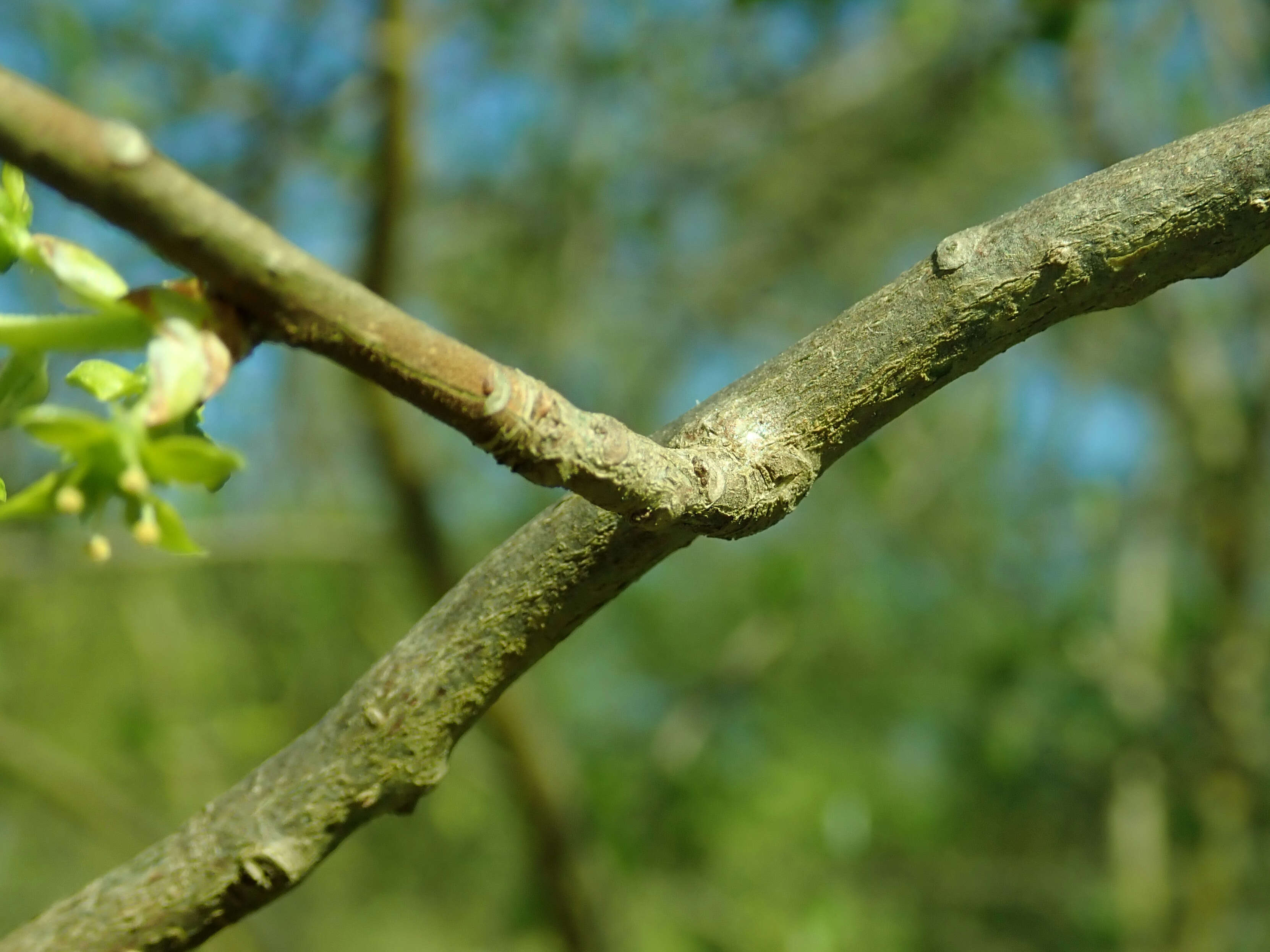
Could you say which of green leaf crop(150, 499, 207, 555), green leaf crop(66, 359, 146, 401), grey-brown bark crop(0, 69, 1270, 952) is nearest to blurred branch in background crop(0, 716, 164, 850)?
grey-brown bark crop(0, 69, 1270, 952)

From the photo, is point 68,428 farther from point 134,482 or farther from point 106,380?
point 106,380

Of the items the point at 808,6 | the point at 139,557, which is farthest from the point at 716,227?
the point at 139,557

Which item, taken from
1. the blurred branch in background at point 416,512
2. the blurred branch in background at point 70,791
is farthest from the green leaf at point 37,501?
the blurred branch in background at point 70,791

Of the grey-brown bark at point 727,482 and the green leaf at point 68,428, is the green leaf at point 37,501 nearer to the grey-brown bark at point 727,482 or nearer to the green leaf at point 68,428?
the green leaf at point 68,428

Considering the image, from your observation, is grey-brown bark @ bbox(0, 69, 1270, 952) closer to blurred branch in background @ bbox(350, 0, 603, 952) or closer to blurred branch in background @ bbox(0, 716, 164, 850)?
blurred branch in background @ bbox(350, 0, 603, 952)

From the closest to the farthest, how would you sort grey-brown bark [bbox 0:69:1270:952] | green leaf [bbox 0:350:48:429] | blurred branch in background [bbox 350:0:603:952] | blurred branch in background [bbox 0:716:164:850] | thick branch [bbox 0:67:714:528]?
thick branch [bbox 0:67:714:528], green leaf [bbox 0:350:48:429], grey-brown bark [bbox 0:69:1270:952], blurred branch in background [bbox 350:0:603:952], blurred branch in background [bbox 0:716:164:850]

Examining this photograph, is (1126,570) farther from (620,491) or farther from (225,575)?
(620,491)
